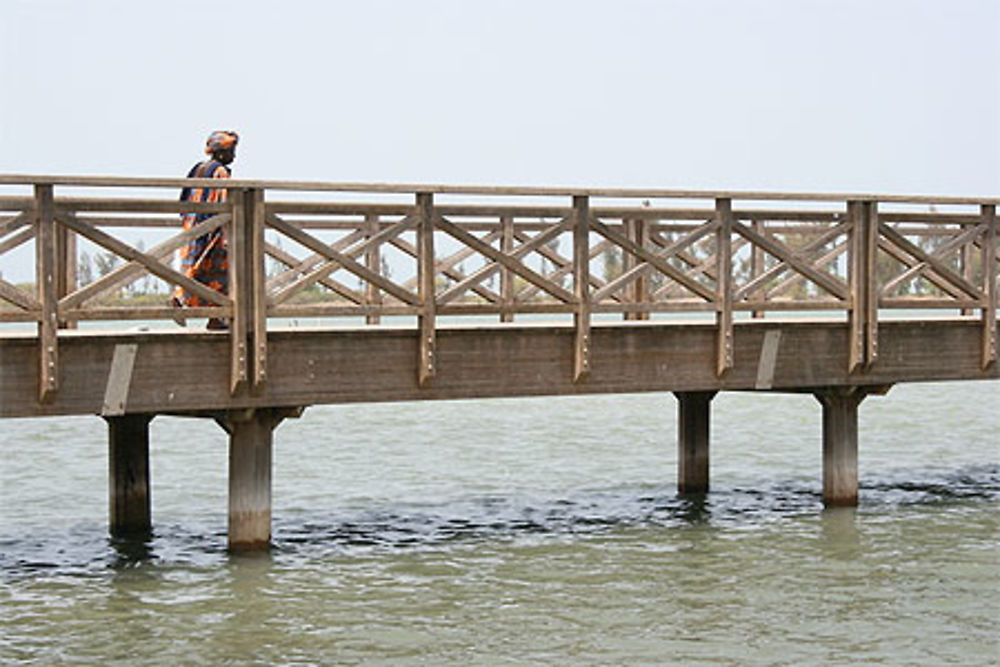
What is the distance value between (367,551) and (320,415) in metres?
20.9

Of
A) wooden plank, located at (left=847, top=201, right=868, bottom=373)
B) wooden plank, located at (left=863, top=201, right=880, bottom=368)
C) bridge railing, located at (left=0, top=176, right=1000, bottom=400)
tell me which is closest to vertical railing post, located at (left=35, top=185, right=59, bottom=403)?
bridge railing, located at (left=0, top=176, right=1000, bottom=400)

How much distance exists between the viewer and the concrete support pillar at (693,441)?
772 inches

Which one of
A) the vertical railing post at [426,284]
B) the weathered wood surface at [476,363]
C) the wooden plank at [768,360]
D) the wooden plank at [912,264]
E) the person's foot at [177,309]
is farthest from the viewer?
the wooden plank at [912,264]

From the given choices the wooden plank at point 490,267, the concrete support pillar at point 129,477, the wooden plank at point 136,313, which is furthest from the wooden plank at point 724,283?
the concrete support pillar at point 129,477

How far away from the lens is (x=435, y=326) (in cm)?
1524

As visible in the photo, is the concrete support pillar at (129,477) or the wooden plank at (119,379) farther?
the concrete support pillar at (129,477)

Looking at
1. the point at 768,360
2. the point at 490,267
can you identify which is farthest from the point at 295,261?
the point at 768,360

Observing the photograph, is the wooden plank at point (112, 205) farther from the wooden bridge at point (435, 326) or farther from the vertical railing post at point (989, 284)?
the vertical railing post at point (989, 284)

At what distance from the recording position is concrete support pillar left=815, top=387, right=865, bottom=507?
18.2 metres

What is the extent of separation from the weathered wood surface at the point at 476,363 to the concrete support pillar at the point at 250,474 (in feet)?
1.59

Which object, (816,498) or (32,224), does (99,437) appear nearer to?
(816,498)

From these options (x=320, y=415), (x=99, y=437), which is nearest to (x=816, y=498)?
(x=99, y=437)

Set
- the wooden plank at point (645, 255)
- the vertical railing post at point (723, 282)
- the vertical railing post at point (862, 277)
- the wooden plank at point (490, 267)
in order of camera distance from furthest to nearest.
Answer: the vertical railing post at point (862, 277)
the vertical railing post at point (723, 282)
the wooden plank at point (645, 255)
the wooden plank at point (490, 267)

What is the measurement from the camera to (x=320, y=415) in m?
37.2
